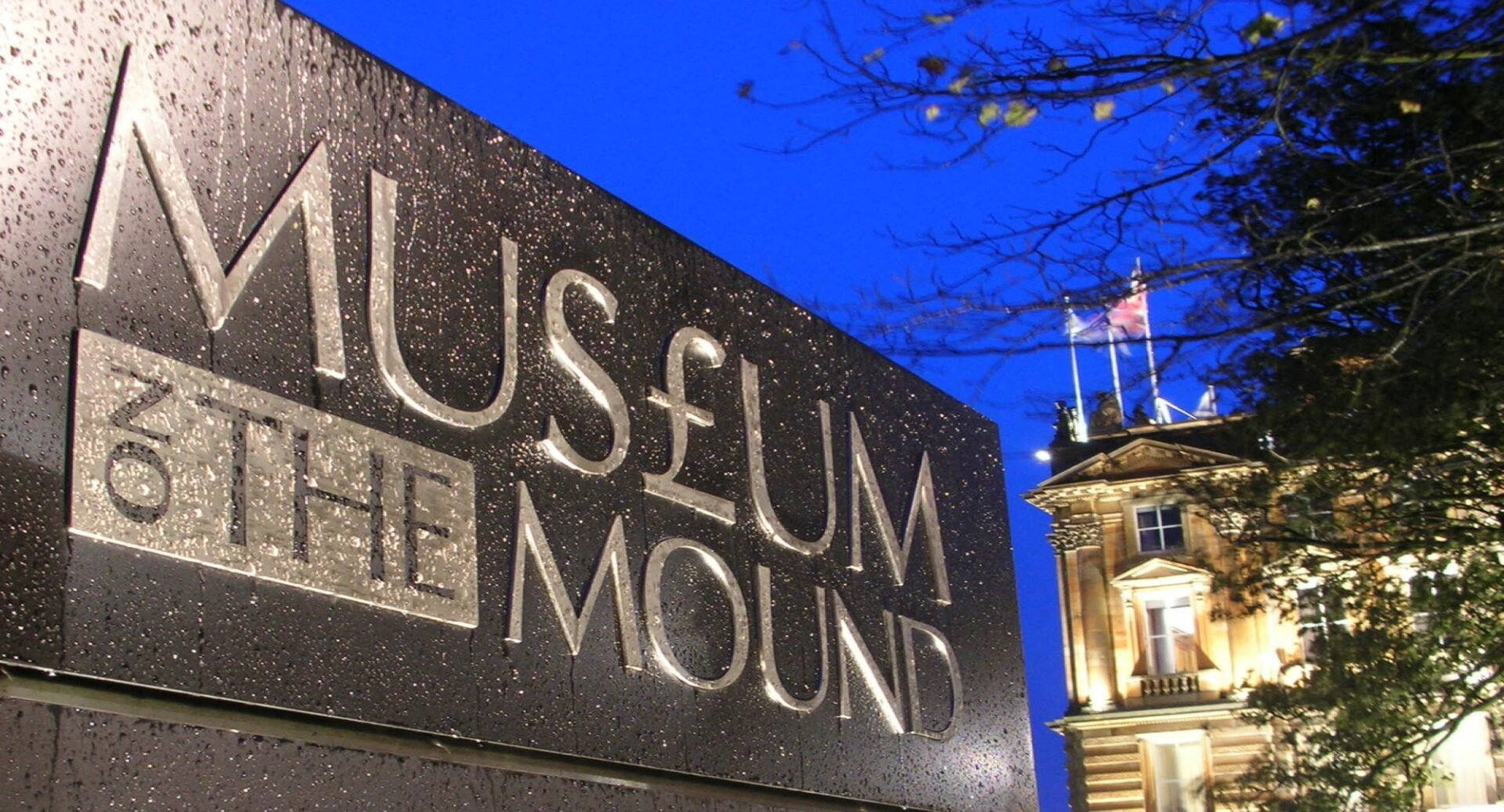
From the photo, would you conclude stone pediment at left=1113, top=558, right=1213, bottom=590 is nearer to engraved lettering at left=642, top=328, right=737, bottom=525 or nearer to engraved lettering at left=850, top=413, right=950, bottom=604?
engraved lettering at left=850, top=413, right=950, bottom=604

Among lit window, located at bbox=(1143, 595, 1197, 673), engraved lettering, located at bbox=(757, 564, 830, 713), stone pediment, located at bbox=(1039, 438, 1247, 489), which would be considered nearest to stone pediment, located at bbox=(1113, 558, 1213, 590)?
lit window, located at bbox=(1143, 595, 1197, 673)

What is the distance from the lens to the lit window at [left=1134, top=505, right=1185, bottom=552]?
1404 inches

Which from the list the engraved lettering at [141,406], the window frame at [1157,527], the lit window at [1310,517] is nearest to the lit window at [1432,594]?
the lit window at [1310,517]

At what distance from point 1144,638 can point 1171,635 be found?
1.77ft

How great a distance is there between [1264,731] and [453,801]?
109ft

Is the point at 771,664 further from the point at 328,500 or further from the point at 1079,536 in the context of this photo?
the point at 1079,536

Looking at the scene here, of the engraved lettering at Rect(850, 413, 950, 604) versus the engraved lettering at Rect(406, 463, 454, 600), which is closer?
the engraved lettering at Rect(406, 463, 454, 600)

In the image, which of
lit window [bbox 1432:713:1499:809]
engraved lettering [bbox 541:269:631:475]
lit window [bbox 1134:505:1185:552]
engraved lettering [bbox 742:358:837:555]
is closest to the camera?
engraved lettering [bbox 541:269:631:475]

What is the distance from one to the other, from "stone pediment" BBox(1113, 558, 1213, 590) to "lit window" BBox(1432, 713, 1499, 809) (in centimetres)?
541

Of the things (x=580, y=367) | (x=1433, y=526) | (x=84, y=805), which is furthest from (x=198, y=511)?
(x=1433, y=526)

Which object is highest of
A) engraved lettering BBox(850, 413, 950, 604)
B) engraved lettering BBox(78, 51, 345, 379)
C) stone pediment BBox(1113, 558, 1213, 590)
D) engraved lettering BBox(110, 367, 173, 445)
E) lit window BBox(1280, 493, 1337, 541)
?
stone pediment BBox(1113, 558, 1213, 590)

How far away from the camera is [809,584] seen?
16.8 ft

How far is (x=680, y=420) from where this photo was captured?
472 cm

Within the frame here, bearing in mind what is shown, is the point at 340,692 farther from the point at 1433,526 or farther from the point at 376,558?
the point at 1433,526
